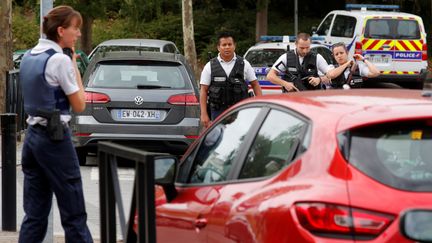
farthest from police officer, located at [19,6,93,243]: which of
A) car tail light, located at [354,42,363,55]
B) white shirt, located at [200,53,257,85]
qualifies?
car tail light, located at [354,42,363,55]

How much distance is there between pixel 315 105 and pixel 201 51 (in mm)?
37992

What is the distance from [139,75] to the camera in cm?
1393

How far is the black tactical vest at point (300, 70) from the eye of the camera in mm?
12266

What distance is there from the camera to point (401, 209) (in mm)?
4391

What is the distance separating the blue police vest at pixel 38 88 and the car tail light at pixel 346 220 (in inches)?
117

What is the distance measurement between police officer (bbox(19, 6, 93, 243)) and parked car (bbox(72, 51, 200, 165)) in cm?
638

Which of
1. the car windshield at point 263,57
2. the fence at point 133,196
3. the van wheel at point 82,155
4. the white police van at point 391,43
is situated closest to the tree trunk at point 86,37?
the white police van at point 391,43

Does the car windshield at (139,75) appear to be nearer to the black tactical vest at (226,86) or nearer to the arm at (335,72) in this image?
the black tactical vest at (226,86)

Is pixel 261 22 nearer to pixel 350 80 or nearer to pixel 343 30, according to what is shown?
pixel 343 30

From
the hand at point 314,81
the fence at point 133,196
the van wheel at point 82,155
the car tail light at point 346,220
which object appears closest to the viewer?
the car tail light at point 346,220

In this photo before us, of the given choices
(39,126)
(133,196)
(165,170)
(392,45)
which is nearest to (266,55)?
(392,45)

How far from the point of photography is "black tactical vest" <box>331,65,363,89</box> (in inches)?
484

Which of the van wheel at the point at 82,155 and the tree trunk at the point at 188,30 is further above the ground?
the tree trunk at the point at 188,30

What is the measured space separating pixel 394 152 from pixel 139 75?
946cm
